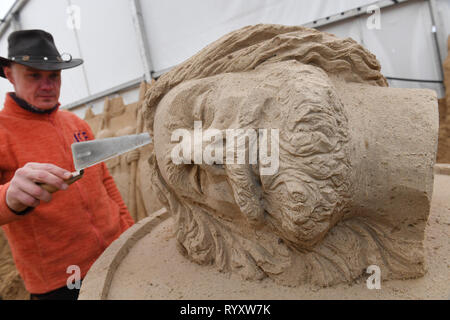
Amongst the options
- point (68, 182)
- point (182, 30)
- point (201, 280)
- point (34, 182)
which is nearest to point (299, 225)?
point (201, 280)

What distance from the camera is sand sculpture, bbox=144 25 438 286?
88 cm

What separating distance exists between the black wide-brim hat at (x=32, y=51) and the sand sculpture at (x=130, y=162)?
6.53 ft

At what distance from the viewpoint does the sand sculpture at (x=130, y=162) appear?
3469 millimetres

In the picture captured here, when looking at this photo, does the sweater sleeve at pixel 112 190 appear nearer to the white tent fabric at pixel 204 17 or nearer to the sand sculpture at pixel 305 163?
the sand sculpture at pixel 305 163

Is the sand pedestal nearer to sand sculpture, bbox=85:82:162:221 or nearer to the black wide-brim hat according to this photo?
the black wide-brim hat

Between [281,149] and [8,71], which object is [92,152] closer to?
[281,149]

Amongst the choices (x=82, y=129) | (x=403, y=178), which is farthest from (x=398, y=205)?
(x=82, y=129)

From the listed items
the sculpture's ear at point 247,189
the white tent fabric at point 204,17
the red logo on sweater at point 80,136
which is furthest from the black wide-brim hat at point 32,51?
the white tent fabric at point 204,17

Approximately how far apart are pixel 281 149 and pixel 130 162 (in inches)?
118

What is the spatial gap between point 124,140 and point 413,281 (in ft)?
3.76

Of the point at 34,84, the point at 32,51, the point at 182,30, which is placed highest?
the point at 182,30

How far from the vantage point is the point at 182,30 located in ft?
10.3

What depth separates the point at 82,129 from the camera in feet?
5.75
